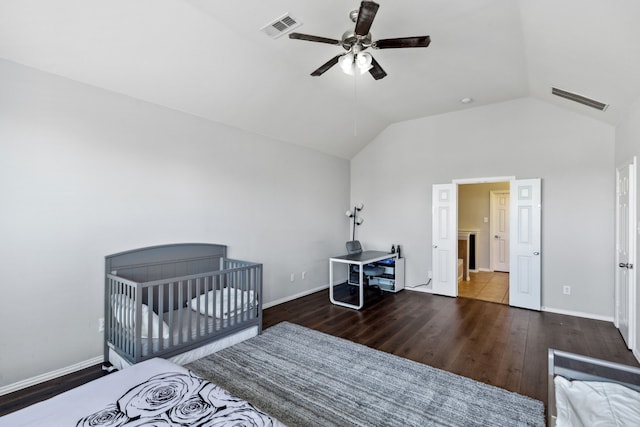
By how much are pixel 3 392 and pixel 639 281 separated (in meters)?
5.68

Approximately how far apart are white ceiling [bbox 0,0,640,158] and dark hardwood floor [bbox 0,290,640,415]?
2.70 metres

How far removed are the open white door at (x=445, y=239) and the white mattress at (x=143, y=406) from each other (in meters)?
4.49

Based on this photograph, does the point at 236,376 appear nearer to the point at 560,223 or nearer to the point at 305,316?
the point at 305,316

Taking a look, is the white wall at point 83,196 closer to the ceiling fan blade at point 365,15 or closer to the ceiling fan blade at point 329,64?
the ceiling fan blade at point 329,64

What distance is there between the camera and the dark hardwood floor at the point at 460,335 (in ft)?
8.50

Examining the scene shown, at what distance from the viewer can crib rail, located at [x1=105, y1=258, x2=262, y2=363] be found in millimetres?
2535

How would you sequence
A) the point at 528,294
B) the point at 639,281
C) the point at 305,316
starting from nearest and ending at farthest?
1. the point at 639,281
2. the point at 305,316
3. the point at 528,294

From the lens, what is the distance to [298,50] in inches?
127

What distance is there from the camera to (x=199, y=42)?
281cm

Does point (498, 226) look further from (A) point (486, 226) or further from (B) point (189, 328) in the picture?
(B) point (189, 328)

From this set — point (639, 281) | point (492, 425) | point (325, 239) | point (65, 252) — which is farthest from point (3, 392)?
point (639, 281)

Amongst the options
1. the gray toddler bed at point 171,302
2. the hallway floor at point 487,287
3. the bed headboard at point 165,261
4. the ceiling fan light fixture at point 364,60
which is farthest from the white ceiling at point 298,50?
the hallway floor at point 487,287

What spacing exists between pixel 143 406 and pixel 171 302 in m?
1.31

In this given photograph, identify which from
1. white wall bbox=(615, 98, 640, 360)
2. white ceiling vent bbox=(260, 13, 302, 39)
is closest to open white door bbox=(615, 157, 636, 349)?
white wall bbox=(615, 98, 640, 360)
